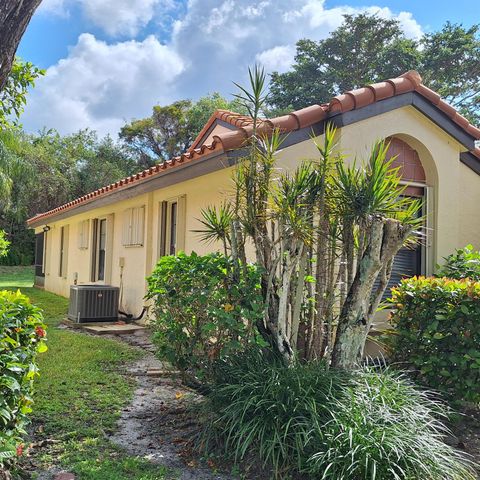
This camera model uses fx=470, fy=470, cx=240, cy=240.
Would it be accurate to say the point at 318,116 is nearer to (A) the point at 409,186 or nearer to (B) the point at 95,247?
(A) the point at 409,186

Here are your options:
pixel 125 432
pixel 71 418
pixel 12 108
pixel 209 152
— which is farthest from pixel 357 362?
pixel 12 108

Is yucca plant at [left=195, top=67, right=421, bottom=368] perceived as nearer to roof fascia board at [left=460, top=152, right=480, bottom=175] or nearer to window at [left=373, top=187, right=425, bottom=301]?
window at [left=373, top=187, right=425, bottom=301]

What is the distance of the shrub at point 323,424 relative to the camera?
308 cm

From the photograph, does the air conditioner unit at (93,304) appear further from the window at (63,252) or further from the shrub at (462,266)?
the shrub at (462,266)

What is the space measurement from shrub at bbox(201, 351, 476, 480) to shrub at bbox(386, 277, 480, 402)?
0.65 meters

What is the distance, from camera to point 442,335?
4.62m

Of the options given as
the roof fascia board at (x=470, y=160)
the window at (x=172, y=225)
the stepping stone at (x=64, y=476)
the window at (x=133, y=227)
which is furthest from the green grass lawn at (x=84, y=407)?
the roof fascia board at (x=470, y=160)

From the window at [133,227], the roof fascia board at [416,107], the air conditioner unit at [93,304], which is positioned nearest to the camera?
the roof fascia board at [416,107]

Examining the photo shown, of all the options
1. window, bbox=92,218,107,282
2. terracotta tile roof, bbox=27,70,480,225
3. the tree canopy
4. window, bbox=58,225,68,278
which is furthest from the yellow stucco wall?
the tree canopy

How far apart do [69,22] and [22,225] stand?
23.6m

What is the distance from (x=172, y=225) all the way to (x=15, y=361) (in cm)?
672

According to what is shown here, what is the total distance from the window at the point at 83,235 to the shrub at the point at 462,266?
Result: 10273 mm

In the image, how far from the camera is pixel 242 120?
7.59 meters

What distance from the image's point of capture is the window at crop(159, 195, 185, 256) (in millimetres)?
8719
